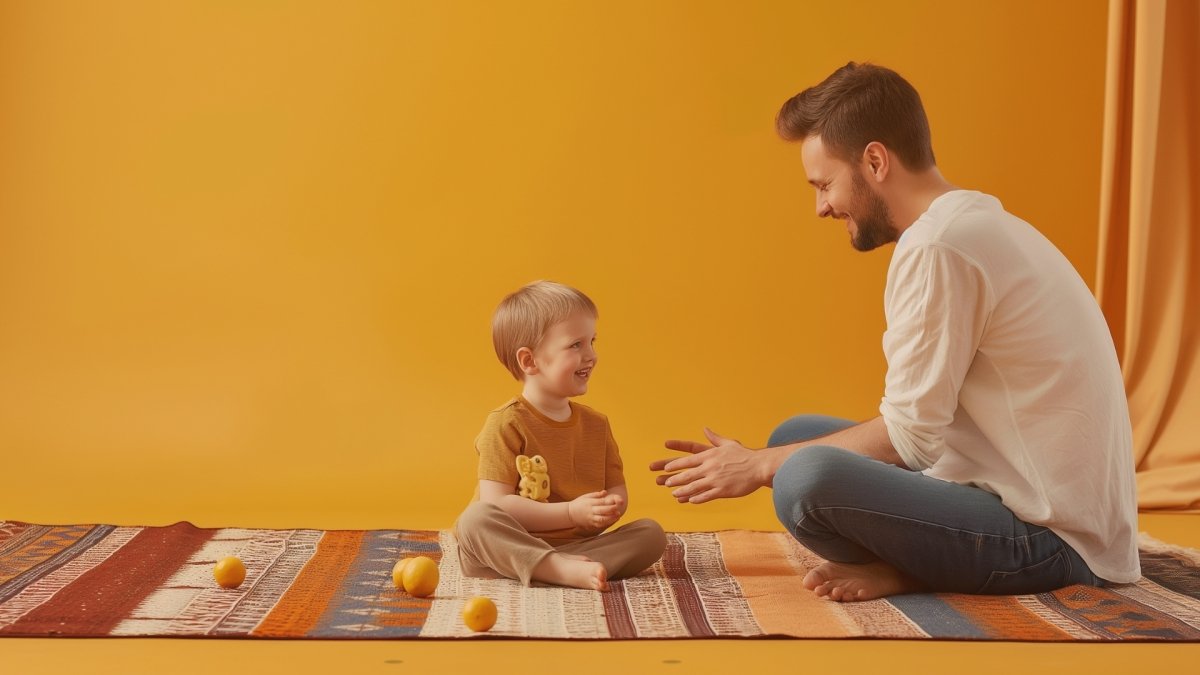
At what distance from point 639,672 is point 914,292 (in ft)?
3.15

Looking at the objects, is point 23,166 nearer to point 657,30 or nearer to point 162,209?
point 162,209

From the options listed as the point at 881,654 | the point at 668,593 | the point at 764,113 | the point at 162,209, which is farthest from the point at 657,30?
the point at 881,654

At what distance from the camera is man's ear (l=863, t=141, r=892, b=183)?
297cm

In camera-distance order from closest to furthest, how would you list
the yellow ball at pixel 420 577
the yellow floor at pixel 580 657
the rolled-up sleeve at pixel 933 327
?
the yellow floor at pixel 580 657 → the rolled-up sleeve at pixel 933 327 → the yellow ball at pixel 420 577

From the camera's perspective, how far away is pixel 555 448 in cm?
312

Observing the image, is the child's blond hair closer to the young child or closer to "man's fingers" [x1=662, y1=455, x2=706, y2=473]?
the young child

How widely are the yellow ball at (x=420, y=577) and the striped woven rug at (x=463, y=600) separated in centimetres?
2

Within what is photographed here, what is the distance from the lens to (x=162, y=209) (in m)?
4.95

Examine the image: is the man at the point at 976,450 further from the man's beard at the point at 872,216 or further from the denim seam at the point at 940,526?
the man's beard at the point at 872,216

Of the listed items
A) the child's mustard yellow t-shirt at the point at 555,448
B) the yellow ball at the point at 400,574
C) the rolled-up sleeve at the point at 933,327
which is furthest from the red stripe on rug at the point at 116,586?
the rolled-up sleeve at the point at 933,327

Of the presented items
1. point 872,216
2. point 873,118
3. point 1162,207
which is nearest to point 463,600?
point 872,216

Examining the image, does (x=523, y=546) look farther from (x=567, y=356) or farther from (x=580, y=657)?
(x=580, y=657)

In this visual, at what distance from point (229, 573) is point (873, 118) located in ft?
5.47

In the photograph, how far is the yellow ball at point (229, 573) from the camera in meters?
2.91
